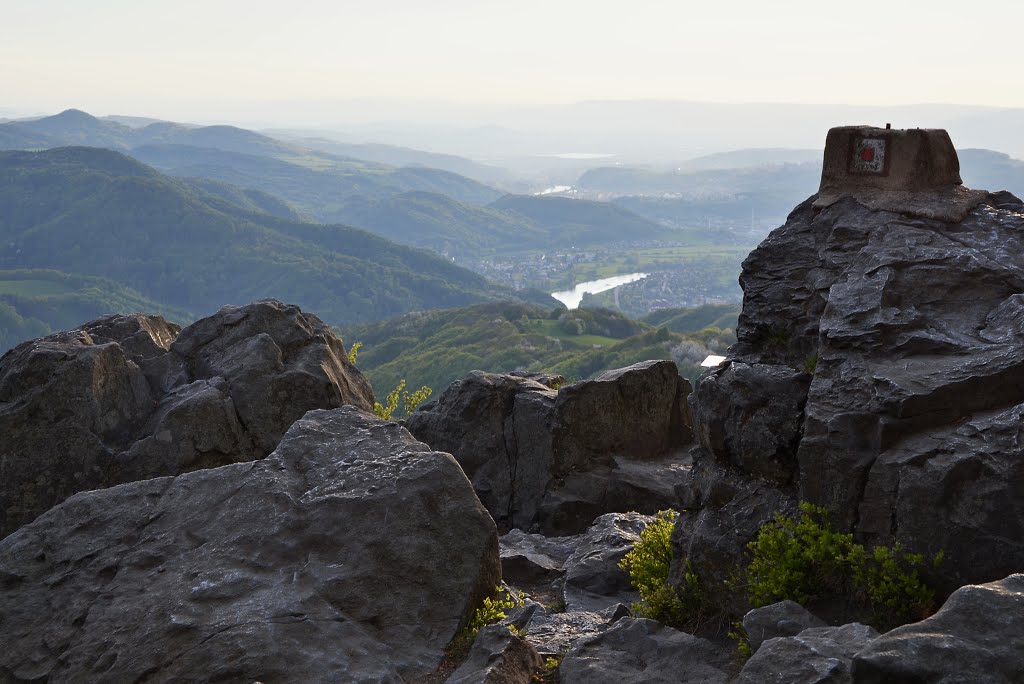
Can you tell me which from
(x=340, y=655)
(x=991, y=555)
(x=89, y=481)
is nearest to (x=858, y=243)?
(x=991, y=555)

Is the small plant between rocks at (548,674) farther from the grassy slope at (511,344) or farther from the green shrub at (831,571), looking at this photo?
the grassy slope at (511,344)

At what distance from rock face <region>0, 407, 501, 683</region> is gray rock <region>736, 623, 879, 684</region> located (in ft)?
15.0

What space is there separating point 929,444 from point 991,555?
1.40 m

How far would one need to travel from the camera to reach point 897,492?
35.3 feet

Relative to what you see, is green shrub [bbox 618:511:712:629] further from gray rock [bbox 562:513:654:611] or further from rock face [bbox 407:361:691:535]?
rock face [bbox 407:361:691:535]

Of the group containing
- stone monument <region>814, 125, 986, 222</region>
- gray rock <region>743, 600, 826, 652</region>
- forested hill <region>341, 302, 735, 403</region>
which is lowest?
forested hill <region>341, 302, 735, 403</region>

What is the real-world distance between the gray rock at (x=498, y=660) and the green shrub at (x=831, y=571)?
300cm

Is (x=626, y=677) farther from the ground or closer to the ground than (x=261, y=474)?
closer to the ground

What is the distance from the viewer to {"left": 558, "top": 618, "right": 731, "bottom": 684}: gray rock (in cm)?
1078

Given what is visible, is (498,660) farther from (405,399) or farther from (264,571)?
(405,399)

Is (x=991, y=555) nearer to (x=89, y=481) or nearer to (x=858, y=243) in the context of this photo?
(x=858, y=243)

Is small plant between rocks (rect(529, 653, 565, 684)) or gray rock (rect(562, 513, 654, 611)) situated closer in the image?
small plant between rocks (rect(529, 653, 565, 684))

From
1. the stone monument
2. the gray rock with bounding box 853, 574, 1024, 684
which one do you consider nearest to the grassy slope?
the stone monument

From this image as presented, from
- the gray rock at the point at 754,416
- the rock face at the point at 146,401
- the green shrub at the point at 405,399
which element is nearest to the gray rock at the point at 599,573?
the gray rock at the point at 754,416
